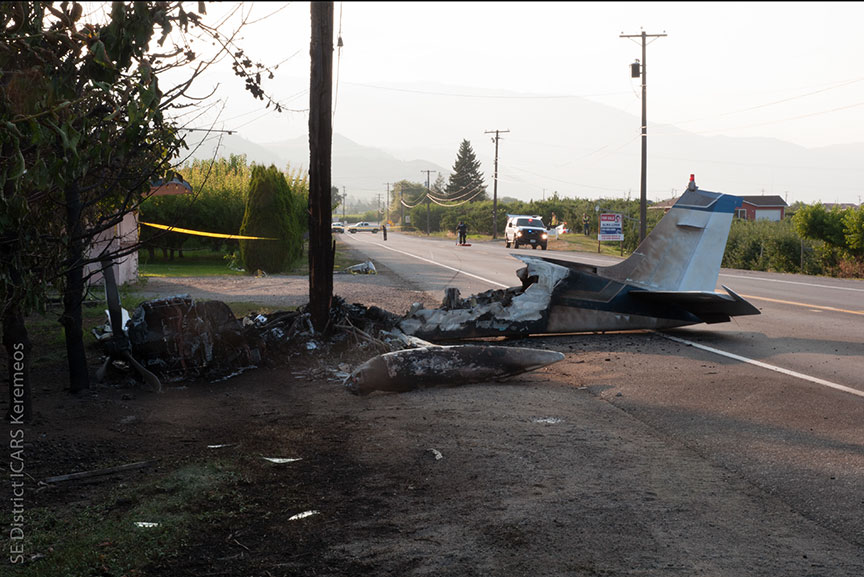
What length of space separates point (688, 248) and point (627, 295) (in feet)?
4.20

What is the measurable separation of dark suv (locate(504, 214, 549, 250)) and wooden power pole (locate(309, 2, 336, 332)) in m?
39.2

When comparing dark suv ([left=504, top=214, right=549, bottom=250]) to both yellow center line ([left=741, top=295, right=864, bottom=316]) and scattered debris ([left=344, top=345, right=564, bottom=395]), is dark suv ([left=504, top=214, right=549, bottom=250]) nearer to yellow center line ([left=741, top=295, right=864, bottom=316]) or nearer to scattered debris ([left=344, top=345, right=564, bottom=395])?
yellow center line ([left=741, top=295, right=864, bottom=316])

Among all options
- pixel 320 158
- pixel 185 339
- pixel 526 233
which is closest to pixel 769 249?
pixel 526 233

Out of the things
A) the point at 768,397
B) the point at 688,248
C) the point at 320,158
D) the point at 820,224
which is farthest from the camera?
the point at 820,224

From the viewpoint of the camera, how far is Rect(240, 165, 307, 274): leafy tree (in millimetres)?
24219

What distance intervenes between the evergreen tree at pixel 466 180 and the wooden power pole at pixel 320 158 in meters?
129

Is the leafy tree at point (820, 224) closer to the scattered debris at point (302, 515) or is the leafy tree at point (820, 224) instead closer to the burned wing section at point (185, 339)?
the burned wing section at point (185, 339)

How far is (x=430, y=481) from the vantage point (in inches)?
196

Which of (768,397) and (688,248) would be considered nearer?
(768,397)

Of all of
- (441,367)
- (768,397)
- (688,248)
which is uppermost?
(688,248)

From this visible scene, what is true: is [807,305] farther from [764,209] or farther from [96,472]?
[764,209]

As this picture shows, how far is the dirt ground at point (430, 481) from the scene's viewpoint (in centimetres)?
378

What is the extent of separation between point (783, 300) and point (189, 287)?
47.0 ft

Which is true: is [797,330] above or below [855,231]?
below
